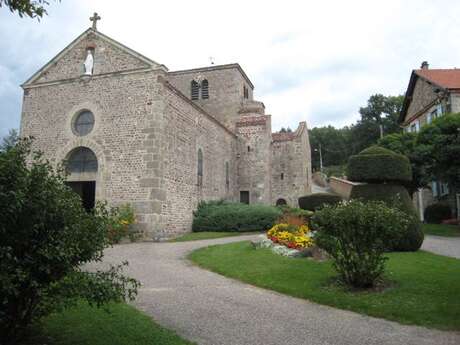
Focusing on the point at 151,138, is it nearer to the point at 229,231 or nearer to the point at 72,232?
the point at 229,231

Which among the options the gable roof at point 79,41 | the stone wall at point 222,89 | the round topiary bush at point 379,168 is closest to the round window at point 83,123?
the gable roof at point 79,41

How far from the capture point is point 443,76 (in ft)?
91.0

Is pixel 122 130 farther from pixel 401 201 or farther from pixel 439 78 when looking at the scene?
pixel 439 78

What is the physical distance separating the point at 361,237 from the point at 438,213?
19918 millimetres

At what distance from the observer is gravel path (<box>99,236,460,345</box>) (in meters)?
5.10

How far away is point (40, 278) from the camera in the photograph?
424cm

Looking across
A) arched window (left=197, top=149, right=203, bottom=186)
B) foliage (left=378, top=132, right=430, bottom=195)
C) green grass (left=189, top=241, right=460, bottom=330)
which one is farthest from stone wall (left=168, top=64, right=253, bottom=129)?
green grass (left=189, top=241, right=460, bottom=330)

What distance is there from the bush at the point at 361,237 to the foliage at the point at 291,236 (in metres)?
3.45

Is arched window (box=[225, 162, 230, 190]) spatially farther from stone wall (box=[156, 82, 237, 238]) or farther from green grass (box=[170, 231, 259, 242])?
green grass (box=[170, 231, 259, 242])

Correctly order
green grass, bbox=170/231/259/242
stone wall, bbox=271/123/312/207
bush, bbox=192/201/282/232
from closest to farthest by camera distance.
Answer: green grass, bbox=170/231/259/242 < bush, bbox=192/201/282/232 < stone wall, bbox=271/123/312/207

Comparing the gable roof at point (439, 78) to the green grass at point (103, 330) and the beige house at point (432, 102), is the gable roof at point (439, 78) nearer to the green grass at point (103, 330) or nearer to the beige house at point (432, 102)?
the beige house at point (432, 102)

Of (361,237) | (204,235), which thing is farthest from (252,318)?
(204,235)

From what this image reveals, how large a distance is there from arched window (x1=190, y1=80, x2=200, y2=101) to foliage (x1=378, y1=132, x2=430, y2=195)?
15030mm

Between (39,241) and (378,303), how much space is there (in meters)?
5.63
